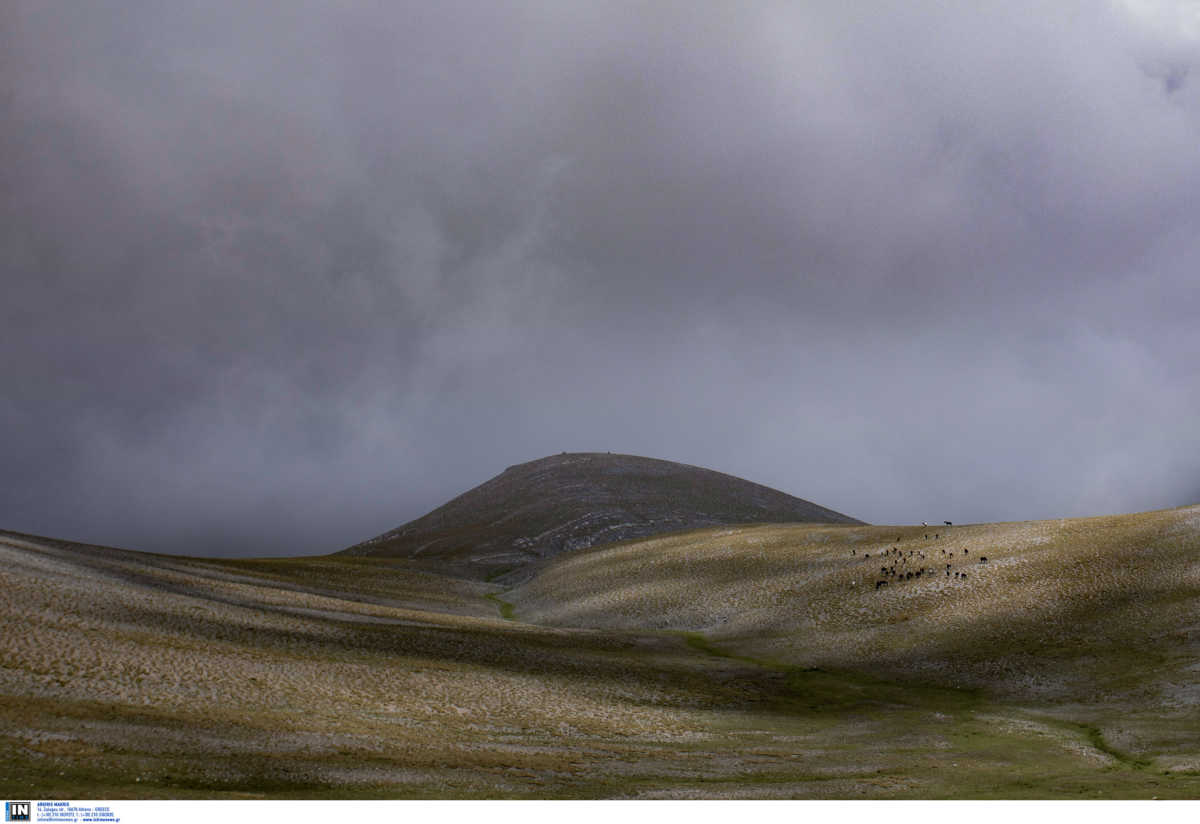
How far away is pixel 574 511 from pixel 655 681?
9136 centimetres

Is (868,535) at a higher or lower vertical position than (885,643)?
higher

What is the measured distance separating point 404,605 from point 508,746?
47930 mm

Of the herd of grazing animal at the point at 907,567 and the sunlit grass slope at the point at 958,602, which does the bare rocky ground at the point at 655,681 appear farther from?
the herd of grazing animal at the point at 907,567

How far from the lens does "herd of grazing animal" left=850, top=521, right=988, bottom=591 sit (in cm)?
5984

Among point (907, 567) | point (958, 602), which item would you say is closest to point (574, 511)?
point (907, 567)

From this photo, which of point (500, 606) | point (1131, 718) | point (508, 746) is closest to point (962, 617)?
point (1131, 718)

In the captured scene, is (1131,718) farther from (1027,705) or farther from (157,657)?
(157,657)

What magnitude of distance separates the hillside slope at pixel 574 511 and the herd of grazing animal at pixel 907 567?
180ft

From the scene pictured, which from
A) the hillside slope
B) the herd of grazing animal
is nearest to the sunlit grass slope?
the herd of grazing animal

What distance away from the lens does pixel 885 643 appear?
5038 cm

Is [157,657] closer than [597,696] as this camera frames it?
Yes

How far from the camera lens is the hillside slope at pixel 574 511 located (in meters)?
124

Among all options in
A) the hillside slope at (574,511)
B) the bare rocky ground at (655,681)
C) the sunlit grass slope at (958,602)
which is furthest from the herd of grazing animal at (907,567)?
the hillside slope at (574,511)

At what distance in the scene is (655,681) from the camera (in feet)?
143
